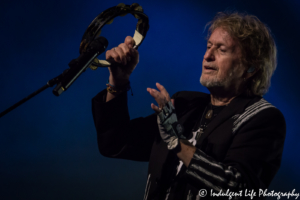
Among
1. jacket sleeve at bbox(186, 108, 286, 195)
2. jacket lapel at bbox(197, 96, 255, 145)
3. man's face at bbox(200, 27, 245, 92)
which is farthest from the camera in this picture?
man's face at bbox(200, 27, 245, 92)

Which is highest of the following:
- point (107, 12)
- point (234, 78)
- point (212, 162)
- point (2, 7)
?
point (2, 7)

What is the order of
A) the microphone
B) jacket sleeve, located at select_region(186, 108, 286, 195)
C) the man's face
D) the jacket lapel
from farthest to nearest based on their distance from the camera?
the man's face
the jacket lapel
jacket sleeve, located at select_region(186, 108, 286, 195)
the microphone

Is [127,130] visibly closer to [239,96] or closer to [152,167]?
[152,167]

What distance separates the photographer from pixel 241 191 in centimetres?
93

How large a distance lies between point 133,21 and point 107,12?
1.66m

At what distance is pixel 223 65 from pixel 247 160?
585mm

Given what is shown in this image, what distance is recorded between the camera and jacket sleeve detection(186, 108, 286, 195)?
3.01 ft

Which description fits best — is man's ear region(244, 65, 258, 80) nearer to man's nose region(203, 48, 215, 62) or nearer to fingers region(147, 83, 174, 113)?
man's nose region(203, 48, 215, 62)

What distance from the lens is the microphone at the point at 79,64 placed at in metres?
0.79

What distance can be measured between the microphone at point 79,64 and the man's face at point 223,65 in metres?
0.69

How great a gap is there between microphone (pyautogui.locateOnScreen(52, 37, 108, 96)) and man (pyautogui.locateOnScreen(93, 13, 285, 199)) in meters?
0.29

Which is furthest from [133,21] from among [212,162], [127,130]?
[212,162]

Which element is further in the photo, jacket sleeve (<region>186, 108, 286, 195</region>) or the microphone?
jacket sleeve (<region>186, 108, 286, 195</region>)

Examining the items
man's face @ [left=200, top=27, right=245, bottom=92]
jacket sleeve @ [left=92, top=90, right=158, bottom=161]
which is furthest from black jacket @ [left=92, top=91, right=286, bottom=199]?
man's face @ [left=200, top=27, right=245, bottom=92]
